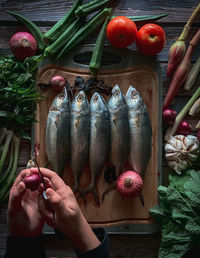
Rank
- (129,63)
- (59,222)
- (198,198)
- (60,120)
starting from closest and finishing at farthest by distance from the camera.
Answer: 1. (59,222)
2. (198,198)
3. (60,120)
4. (129,63)

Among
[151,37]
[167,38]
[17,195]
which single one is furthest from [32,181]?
[167,38]

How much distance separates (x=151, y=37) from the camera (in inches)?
93.4

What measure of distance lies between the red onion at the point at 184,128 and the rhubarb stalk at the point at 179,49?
417 millimetres

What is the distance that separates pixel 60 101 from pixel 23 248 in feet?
3.55

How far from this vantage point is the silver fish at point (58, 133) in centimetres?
233

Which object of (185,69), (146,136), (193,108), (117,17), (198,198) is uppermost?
(117,17)

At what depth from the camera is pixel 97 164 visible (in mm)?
2348

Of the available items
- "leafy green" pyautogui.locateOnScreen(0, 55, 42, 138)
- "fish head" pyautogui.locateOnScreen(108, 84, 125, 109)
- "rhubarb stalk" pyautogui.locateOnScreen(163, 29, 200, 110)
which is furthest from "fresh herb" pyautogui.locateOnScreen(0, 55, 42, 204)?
"rhubarb stalk" pyautogui.locateOnScreen(163, 29, 200, 110)

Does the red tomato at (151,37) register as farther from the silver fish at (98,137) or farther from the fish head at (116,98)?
the silver fish at (98,137)

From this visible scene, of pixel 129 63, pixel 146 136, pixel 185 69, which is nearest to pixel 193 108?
pixel 185 69

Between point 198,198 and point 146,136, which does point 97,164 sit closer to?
point 146,136

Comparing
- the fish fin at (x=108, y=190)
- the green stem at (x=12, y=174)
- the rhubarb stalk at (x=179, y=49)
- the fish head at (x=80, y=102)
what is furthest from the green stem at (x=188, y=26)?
the green stem at (x=12, y=174)

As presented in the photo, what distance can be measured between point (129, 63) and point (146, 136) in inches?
23.6

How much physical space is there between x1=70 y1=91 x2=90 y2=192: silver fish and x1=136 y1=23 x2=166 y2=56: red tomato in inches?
24.0
